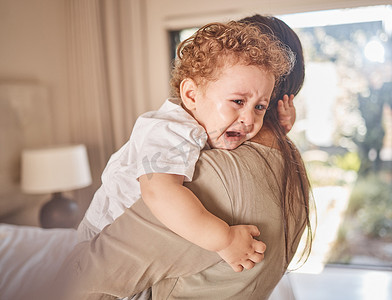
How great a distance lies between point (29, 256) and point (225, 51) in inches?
18.4

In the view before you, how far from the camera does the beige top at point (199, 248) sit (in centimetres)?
50

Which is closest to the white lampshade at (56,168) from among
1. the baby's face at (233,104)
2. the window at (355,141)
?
the baby's face at (233,104)

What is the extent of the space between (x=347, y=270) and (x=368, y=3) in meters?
0.64

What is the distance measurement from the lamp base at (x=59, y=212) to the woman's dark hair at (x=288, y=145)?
403 millimetres

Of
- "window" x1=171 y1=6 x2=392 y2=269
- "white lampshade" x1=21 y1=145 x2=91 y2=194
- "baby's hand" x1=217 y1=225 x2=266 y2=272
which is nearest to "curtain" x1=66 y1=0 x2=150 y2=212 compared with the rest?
"white lampshade" x1=21 y1=145 x2=91 y2=194

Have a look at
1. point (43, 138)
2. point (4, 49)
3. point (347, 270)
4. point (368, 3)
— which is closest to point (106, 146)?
point (43, 138)

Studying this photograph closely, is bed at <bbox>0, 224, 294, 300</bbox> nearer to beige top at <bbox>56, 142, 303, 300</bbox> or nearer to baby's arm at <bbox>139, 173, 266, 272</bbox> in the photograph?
beige top at <bbox>56, 142, 303, 300</bbox>

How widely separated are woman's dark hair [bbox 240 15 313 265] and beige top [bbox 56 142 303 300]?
0.07 ft

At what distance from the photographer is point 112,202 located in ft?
1.92

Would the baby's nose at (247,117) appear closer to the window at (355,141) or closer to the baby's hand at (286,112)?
the baby's hand at (286,112)

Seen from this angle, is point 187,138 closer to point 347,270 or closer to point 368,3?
point 368,3

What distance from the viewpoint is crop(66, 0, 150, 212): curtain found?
0.71 metres

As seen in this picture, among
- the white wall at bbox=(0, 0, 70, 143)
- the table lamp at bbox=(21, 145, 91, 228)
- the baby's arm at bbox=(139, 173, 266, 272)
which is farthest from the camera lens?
the table lamp at bbox=(21, 145, 91, 228)

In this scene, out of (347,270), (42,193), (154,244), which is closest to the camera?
(154,244)
